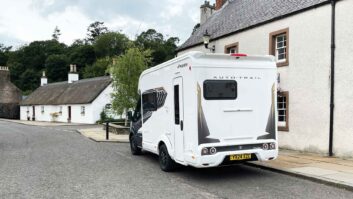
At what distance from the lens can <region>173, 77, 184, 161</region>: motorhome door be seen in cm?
901

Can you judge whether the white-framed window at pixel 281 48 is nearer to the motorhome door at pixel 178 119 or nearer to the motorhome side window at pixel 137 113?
the motorhome side window at pixel 137 113

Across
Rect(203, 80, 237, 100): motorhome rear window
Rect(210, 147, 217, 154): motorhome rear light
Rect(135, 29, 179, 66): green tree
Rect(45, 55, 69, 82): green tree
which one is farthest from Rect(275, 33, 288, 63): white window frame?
Rect(45, 55, 69, 82): green tree

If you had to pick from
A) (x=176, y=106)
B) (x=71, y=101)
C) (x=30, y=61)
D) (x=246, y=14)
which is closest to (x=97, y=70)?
(x=30, y=61)

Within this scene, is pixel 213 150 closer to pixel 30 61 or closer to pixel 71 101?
pixel 71 101

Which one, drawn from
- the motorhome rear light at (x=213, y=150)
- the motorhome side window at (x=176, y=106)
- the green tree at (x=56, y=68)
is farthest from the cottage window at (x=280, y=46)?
the green tree at (x=56, y=68)

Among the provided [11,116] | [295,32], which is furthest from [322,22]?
[11,116]

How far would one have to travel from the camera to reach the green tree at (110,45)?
81.4 metres

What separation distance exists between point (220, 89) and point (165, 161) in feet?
8.96

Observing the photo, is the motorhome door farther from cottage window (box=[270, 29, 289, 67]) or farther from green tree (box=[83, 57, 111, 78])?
green tree (box=[83, 57, 111, 78])

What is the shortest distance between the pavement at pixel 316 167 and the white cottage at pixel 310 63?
2.98 ft

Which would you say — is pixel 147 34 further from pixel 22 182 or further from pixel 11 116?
pixel 22 182

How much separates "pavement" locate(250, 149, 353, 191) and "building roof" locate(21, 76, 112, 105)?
2921cm

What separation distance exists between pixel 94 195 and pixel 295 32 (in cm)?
995

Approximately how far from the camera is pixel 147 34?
8762 cm
